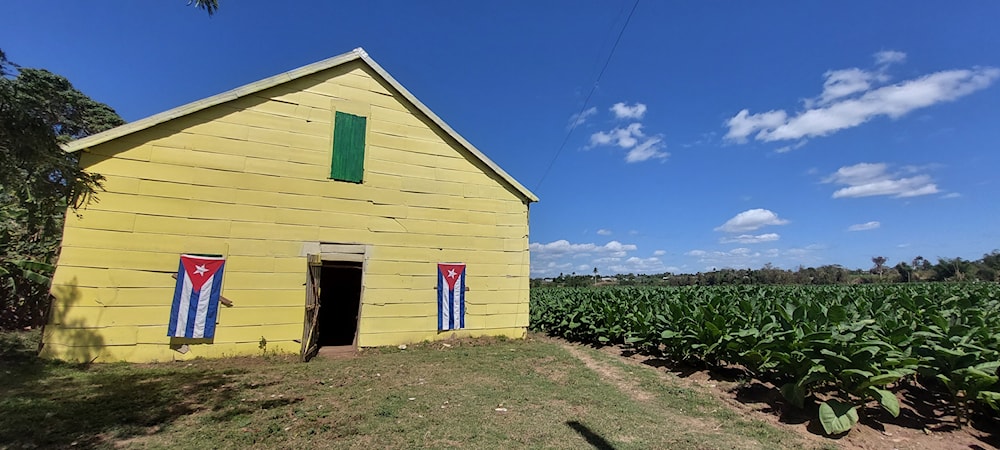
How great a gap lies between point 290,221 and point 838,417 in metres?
10.1

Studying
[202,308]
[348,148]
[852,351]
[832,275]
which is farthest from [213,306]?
[832,275]

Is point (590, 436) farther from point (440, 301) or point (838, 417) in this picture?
point (440, 301)

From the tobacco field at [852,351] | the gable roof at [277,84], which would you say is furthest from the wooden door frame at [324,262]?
the tobacco field at [852,351]

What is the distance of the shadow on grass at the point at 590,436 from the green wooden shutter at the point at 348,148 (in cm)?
760

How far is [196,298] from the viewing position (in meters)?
8.79

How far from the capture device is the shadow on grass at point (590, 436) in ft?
15.4

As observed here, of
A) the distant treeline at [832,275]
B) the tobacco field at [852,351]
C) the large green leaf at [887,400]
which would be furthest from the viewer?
the distant treeline at [832,275]

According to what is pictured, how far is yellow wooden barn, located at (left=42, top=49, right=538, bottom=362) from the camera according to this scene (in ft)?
27.5

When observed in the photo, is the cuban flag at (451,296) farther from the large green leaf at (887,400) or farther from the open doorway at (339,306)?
the large green leaf at (887,400)

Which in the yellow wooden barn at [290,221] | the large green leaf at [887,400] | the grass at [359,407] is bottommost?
the grass at [359,407]

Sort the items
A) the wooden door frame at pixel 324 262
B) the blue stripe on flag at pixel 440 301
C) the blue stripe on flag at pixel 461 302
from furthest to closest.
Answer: the blue stripe on flag at pixel 461 302 → the blue stripe on flag at pixel 440 301 → the wooden door frame at pixel 324 262

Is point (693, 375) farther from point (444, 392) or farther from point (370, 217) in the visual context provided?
point (370, 217)

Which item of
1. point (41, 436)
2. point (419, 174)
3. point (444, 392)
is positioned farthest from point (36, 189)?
point (419, 174)

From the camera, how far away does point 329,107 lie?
10.5 metres
